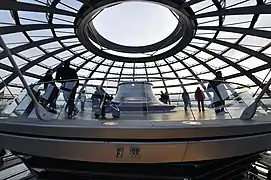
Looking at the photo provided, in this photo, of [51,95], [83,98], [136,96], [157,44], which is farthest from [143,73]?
[51,95]

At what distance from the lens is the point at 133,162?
5.55m

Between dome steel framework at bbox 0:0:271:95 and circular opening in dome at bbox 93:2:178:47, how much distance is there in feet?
2.92

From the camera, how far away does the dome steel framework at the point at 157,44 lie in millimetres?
22344

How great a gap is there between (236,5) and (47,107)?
739 inches

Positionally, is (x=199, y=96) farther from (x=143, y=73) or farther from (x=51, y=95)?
(x=143, y=73)

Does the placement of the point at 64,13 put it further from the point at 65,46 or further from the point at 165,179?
the point at 165,179

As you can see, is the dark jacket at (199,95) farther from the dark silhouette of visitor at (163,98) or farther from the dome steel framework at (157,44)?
the dome steel framework at (157,44)

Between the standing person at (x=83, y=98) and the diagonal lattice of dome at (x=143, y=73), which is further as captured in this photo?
the standing person at (x=83, y=98)

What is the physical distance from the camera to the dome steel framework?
22.3 m

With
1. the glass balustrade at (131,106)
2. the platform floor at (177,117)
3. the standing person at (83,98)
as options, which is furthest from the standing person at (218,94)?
the standing person at (83,98)

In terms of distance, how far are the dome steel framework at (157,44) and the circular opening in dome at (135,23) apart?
0.89 meters

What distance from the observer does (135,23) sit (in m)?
34.9

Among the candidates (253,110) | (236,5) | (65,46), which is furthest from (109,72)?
(253,110)

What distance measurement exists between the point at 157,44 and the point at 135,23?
5016 mm
